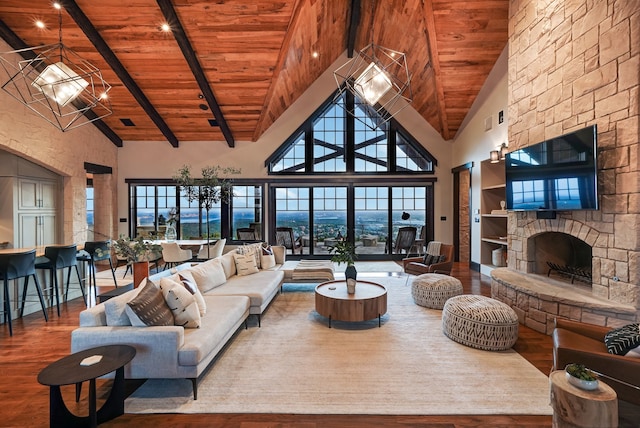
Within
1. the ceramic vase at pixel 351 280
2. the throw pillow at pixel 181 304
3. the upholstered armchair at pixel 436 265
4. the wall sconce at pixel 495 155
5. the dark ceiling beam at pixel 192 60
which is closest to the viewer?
the throw pillow at pixel 181 304

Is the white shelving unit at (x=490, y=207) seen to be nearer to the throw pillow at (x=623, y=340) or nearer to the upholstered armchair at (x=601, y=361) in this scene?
the upholstered armchair at (x=601, y=361)

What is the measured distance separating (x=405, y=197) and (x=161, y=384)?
23.9 ft

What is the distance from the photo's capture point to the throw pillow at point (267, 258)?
5539 millimetres

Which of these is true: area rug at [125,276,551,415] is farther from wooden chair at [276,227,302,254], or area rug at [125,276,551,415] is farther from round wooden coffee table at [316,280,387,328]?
wooden chair at [276,227,302,254]

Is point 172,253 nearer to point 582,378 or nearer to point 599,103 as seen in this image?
point 582,378

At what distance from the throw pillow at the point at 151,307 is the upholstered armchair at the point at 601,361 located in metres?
3.12

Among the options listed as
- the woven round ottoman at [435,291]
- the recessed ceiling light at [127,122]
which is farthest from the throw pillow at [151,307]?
the recessed ceiling light at [127,122]

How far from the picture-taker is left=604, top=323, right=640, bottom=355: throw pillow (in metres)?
2.28

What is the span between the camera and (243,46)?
19.3 ft

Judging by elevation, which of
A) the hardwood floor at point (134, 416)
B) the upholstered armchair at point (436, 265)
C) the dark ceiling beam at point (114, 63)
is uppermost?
the dark ceiling beam at point (114, 63)

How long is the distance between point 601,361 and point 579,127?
112 inches

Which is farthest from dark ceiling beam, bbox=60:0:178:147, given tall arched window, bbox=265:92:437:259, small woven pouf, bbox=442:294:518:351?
small woven pouf, bbox=442:294:518:351

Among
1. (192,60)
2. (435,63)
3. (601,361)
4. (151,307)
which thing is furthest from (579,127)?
(192,60)

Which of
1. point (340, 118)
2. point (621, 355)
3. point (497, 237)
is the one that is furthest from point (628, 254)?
point (340, 118)
